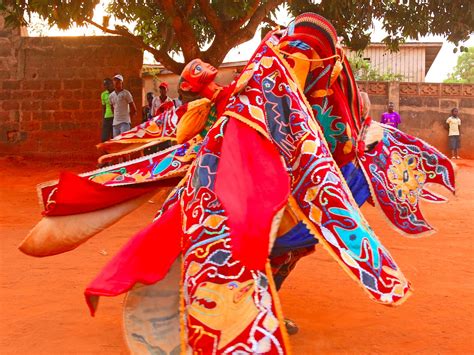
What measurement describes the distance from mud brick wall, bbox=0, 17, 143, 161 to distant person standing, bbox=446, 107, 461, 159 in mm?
9195

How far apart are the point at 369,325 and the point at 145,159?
190 centimetres

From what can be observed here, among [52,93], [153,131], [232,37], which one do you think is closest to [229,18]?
[232,37]

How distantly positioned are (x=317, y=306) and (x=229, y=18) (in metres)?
6.70

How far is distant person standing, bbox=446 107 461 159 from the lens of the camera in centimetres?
1791

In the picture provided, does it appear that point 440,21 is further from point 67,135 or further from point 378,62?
point 378,62

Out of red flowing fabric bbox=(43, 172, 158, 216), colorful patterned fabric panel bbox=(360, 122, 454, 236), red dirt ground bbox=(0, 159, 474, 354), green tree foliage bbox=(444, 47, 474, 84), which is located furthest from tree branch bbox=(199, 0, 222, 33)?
green tree foliage bbox=(444, 47, 474, 84)

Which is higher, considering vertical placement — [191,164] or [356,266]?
[191,164]

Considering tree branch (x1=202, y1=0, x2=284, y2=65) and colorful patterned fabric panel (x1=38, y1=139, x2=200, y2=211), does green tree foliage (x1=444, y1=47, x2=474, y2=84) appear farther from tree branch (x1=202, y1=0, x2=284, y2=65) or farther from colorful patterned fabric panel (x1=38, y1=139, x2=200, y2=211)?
colorful patterned fabric panel (x1=38, y1=139, x2=200, y2=211)

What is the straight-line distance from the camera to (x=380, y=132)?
13.5 ft

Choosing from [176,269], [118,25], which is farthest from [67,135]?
[176,269]

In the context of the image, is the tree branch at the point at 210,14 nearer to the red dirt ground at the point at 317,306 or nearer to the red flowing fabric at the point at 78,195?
the red dirt ground at the point at 317,306

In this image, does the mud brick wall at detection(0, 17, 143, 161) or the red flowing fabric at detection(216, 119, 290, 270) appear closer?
the red flowing fabric at detection(216, 119, 290, 270)

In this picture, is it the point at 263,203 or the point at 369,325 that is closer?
the point at 263,203

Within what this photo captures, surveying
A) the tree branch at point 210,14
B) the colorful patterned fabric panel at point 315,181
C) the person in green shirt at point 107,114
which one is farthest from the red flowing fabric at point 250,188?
the person in green shirt at point 107,114
